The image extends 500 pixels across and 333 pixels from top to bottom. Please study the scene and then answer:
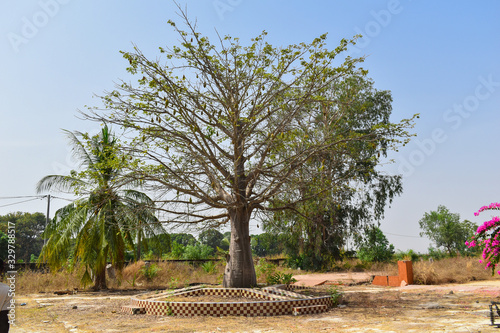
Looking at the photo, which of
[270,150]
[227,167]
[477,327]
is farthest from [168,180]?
[477,327]

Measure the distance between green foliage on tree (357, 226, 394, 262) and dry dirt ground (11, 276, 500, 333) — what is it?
1638cm

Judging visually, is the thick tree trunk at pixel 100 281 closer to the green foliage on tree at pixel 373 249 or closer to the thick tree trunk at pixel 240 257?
the thick tree trunk at pixel 240 257

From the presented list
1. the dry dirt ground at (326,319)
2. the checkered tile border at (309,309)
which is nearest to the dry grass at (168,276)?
the dry dirt ground at (326,319)

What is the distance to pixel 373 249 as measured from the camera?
30.3m

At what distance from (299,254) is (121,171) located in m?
18.7

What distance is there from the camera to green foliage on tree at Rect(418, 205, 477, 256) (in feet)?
158

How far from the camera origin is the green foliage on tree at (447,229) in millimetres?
48125

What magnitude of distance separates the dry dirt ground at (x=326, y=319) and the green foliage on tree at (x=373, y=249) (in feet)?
53.7

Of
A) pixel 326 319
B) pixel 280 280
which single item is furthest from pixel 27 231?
pixel 326 319

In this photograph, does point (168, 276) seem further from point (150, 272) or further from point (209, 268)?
point (209, 268)

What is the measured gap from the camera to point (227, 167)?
46.6ft

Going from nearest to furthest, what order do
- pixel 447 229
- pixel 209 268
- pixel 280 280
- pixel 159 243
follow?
1. pixel 280 280
2. pixel 159 243
3. pixel 209 268
4. pixel 447 229

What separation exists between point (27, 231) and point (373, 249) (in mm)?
42366

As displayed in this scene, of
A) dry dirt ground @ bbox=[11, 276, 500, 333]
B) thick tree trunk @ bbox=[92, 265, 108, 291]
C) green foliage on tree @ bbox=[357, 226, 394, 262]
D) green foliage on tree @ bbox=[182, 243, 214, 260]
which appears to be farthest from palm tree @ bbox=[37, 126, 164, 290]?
green foliage on tree @ bbox=[357, 226, 394, 262]
